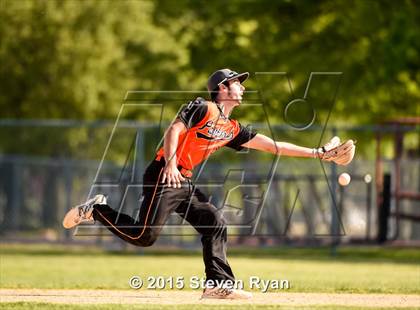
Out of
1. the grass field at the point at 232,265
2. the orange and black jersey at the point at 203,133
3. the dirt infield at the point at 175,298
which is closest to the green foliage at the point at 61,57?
the grass field at the point at 232,265

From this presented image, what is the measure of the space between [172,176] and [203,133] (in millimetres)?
672

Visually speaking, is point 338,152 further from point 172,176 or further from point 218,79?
point 172,176

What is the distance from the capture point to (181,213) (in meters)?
10.2

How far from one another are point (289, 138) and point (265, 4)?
413cm

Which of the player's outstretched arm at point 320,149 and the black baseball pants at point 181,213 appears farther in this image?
the player's outstretched arm at point 320,149

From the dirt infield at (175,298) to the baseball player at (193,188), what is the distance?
0.44 metres

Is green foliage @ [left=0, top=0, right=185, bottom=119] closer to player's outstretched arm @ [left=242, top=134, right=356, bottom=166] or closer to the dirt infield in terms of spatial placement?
the dirt infield

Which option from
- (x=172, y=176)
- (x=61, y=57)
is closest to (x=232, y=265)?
(x=172, y=176)

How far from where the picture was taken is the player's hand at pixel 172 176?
31.0 feet

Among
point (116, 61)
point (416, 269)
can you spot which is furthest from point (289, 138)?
point (416, 269)

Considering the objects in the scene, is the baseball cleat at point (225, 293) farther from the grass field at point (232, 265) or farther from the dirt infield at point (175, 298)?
the grass field at point (232, 265)

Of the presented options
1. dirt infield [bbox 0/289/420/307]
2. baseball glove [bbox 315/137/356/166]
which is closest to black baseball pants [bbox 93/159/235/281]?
dirt infield [bbox 0/289/420/307]

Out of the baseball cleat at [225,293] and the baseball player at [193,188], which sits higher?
the baseball player at [193,188]

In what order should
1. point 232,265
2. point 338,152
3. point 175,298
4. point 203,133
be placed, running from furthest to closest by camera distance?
point 232,265, point 175,298, point 338,152, point 203,133
